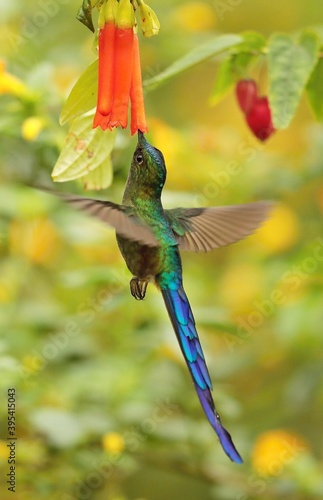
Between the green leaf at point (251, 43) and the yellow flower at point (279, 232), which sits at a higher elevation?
the green leaf at point (251, 43)

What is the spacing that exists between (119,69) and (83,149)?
235mm

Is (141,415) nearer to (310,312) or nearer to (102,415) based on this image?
(102,415)

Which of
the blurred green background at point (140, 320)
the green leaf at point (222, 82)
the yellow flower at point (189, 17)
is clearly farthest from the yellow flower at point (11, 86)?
the yellow flower at point (189, 17)

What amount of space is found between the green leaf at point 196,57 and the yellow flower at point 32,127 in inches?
12.7

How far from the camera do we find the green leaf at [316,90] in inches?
59.3

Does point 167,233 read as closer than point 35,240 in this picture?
Yes

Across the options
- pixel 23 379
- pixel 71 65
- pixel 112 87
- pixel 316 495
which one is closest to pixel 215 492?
pixel 316 495

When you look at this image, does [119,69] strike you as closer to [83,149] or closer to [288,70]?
[83,149]

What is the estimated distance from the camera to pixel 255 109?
157cm

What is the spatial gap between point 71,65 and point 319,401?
4.20 feet

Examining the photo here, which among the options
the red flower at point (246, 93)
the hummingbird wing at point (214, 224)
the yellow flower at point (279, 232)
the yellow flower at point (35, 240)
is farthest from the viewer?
the yellow flower at point (279, 232)

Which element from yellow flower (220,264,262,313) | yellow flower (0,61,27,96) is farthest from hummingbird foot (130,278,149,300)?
yellow flower (220,264,262,313)

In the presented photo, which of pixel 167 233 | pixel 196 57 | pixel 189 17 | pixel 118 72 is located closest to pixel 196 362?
pixel 167 233

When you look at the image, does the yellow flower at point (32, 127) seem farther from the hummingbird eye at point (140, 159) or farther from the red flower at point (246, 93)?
the hummingbird eye at point (140, 159)
